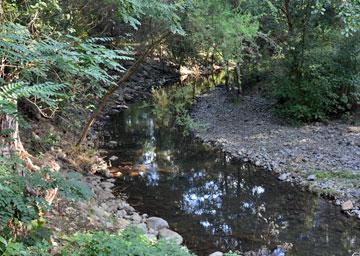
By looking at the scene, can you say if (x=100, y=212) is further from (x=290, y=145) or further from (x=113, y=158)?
(x=290, y=145)

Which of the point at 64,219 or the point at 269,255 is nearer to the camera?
the point at 64,219

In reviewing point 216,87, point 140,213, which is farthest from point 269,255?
point 216,87

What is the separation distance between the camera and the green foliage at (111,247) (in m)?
4.45

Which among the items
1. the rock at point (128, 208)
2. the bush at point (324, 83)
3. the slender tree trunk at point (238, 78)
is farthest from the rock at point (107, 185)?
the slender tree trunk at point (238, 78)

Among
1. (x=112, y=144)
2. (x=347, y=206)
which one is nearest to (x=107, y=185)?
(x=112, y=144)

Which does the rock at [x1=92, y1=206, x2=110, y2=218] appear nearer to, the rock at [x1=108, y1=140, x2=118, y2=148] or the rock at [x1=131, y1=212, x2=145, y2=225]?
the rock at [x1=131, y1=212, x2=145, y2=225]

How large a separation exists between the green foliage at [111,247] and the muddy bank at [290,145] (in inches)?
192

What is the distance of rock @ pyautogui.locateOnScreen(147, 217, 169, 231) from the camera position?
7.70 metres

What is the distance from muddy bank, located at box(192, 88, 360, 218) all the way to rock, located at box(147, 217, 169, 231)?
358 cm

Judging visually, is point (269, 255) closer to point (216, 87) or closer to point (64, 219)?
point (64, 219)

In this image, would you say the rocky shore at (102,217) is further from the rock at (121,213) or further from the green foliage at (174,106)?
the green foliage at (174,106)

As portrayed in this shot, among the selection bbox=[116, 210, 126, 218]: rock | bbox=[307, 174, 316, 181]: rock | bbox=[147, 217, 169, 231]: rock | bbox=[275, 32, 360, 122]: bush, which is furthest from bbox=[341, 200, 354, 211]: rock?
bbox=[275, 32, 360, 122]: bush

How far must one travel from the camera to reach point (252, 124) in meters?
14.6

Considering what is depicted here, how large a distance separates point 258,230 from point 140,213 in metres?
2.34
